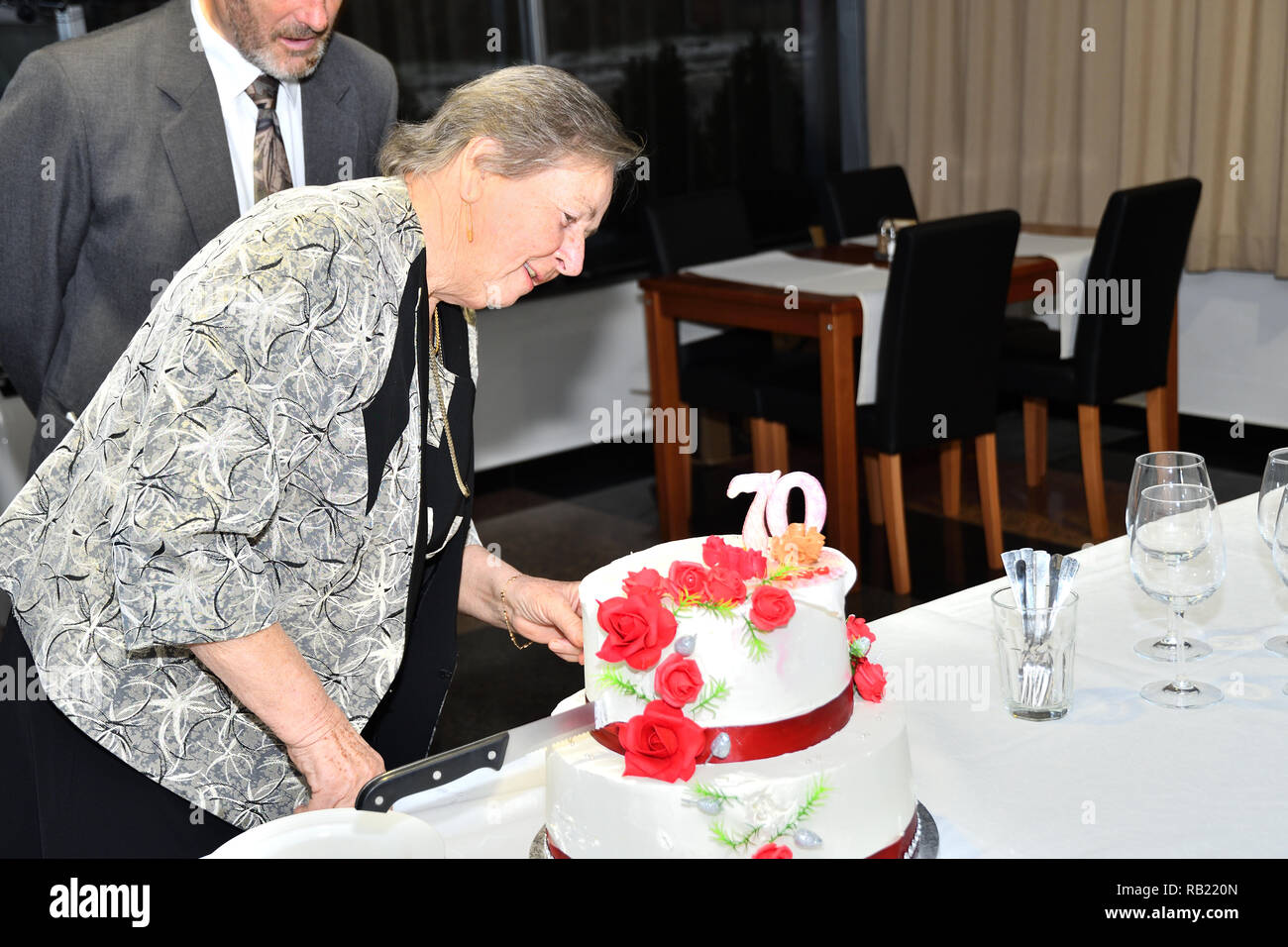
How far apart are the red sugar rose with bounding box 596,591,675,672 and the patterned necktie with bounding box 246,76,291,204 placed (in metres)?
1.36

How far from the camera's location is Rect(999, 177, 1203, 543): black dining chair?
402cm

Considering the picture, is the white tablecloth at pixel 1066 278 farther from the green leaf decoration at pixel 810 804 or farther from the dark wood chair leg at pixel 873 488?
the green leaf decoration at pixel 810 804

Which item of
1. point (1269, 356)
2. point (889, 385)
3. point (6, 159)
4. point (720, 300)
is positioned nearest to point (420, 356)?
point (6, 159)

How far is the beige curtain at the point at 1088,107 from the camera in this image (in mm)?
4715

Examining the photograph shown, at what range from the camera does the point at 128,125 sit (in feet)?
6.61

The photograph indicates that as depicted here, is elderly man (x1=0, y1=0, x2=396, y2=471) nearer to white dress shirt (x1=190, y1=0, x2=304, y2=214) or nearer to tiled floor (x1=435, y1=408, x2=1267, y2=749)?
white dress shirt (x1=190, y1=0, x2=304, y2=214)

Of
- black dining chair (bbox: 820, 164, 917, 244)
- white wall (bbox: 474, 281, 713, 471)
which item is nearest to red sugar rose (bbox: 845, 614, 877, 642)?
white wall (bbox: 474, 281, 713, 471)

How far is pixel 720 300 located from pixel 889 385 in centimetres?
65

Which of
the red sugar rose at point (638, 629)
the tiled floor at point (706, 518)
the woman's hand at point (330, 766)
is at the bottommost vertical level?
the tiled floor at point (706, 518)

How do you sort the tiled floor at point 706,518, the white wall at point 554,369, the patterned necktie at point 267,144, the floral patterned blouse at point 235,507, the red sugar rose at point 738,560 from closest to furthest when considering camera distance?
the red sugar rose at point 738,560 → the floral patterned blouse at point 235,507 → the patterned necktie at point 267,144 → the tiled floor at point 706,518 → the white wall at point 554,369

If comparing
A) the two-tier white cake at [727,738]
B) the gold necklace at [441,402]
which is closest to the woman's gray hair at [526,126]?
the gold necklace at [441,402]

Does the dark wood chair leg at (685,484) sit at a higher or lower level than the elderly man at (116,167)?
lower

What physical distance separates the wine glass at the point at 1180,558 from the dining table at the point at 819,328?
245 cm
